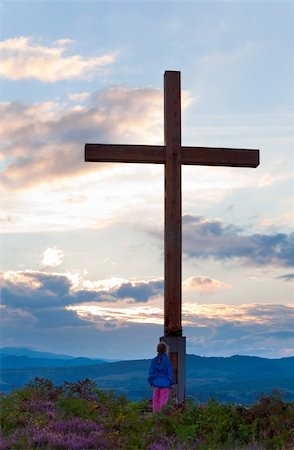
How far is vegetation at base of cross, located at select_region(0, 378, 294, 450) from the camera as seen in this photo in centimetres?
1427

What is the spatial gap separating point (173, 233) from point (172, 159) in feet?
6.09

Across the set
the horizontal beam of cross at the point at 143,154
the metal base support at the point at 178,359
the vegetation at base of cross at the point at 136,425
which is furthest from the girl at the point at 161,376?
the horizontal beam of cross at the point at 143,154

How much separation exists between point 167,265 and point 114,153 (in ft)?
10.1

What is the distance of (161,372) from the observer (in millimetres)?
19438

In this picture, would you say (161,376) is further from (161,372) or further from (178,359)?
(178,359)

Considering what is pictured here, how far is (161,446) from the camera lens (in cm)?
1381

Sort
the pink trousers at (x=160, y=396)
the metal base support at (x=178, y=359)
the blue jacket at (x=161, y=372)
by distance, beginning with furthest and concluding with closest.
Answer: the metal base support at (x=178, y=359)
the pink trousers at (x=160, y=396)
the blue jacket at (x=161, y=372)

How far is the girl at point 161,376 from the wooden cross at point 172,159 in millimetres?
1082

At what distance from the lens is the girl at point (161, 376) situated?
1936cm

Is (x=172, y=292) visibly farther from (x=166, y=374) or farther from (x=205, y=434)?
(x=205, y=434)

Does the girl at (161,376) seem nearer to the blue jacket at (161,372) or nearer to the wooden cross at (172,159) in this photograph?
the blue jacket at (161,372)

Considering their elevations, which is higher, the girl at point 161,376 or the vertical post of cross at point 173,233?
the vertical post of cross at point 173,233

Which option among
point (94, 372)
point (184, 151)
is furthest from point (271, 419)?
point (94, 372)

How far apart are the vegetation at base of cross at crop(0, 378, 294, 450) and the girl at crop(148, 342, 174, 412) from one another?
2.24ft
